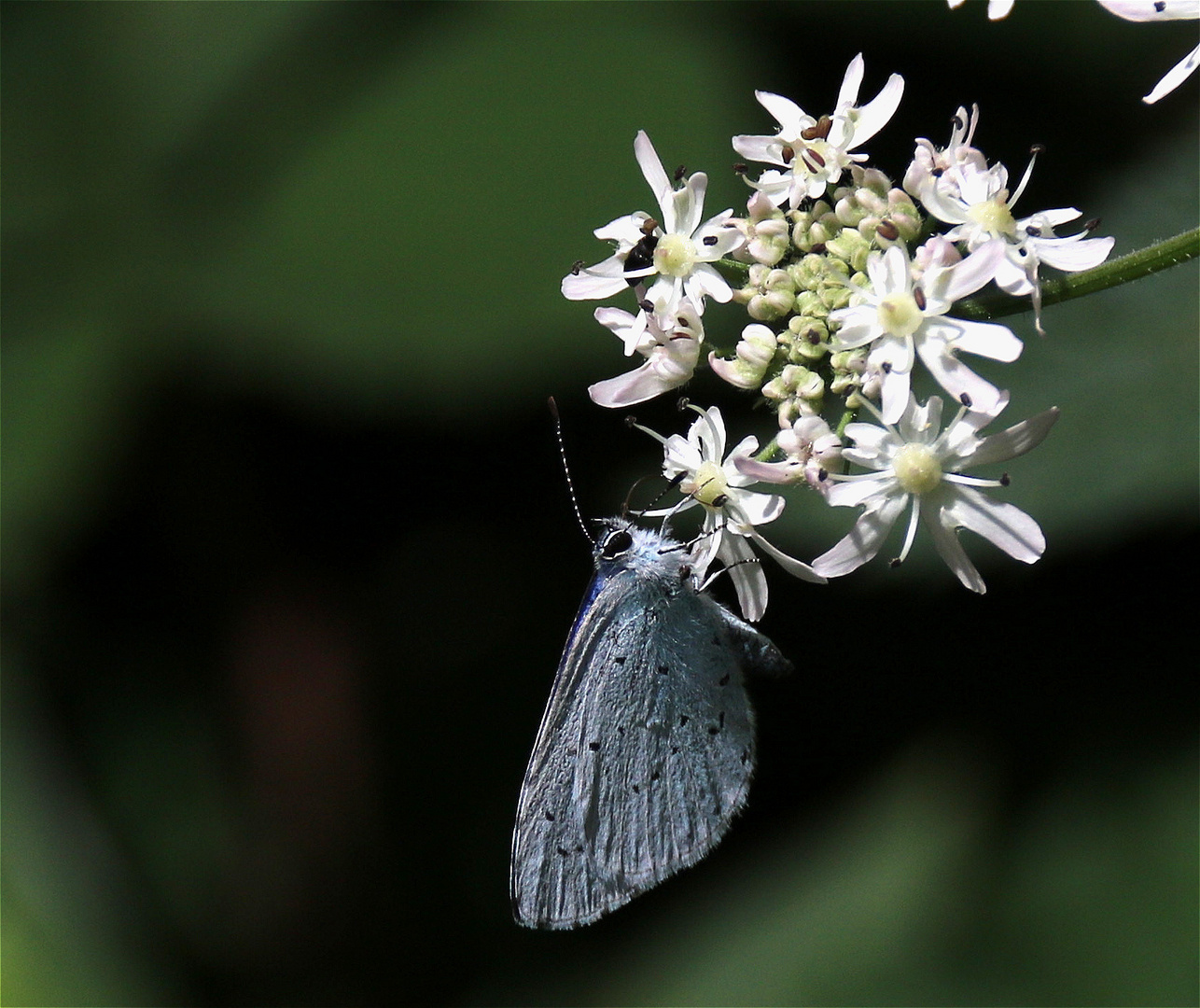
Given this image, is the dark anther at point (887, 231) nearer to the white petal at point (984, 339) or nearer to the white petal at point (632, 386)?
the white petal at point (984, 339)

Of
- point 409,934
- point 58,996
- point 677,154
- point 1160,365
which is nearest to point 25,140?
point 677,154

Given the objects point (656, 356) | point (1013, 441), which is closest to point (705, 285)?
point (656, 356)

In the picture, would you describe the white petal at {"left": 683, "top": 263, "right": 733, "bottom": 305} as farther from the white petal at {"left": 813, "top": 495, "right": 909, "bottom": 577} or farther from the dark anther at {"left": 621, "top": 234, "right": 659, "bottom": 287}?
the white petal at {"left": 813, "top": 495, "right": 909, "bottom": 577}

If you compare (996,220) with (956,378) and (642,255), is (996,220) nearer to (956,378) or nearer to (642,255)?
(956,378)

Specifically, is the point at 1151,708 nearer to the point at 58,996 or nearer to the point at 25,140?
the point at 58,996

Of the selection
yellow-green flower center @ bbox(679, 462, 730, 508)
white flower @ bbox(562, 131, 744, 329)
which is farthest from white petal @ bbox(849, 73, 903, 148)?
yellow-green flower center @ bbox(679, 462, 730, 508)

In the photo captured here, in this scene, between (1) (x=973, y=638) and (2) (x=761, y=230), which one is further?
(1) (x=973, y=638)
